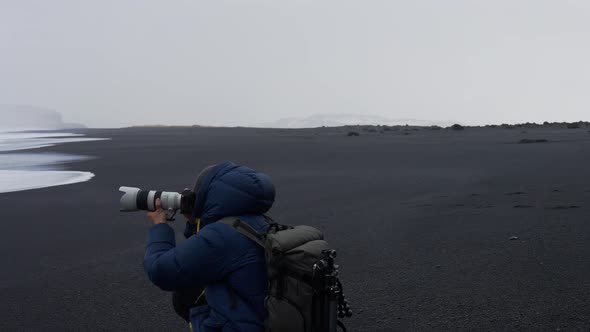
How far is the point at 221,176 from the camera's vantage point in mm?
2703

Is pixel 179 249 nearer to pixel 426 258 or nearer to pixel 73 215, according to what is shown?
pixel 426 258

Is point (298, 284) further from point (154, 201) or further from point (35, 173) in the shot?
point (35, 173)

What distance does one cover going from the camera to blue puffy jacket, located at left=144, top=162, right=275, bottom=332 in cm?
261

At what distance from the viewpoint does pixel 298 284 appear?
8.46ft

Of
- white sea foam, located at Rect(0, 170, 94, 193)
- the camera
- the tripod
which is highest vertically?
the camera

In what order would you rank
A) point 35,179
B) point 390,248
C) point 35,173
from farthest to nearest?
point 35,173 → point 35,179 → point 390,248

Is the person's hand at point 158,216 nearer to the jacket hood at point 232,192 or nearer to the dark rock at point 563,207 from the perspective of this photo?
the jacket hood at point 232,192

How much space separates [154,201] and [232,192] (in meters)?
0.54

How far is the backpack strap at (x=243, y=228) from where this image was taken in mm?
2656

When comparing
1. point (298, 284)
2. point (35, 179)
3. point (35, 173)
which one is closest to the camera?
point (298, 284)

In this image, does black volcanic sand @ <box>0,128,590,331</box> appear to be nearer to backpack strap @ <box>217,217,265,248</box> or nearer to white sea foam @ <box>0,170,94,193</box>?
white sea foam @ <box>0,170,94,193</box>

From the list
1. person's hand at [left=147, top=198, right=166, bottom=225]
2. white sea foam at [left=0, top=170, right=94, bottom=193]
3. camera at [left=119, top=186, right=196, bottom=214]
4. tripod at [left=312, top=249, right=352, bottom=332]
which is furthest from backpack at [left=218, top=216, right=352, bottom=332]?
white sea foam at [left=0, top=170, right=94, bottom=193]

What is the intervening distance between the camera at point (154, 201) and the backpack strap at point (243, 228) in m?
0.27

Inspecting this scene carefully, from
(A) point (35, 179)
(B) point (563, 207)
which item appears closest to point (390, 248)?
(B) point (563, 207)
